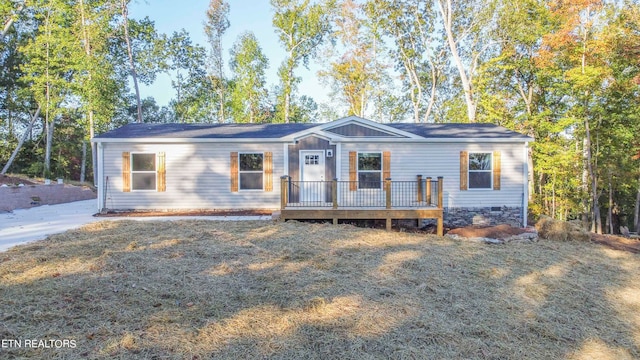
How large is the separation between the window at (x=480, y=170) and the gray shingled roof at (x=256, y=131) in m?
0.66

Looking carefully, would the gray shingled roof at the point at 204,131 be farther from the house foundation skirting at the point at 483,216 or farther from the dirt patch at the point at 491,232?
the dirt patch at the point at 491,232

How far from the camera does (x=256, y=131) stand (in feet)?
38.4

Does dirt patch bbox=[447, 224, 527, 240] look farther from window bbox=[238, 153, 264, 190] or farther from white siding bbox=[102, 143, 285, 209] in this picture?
window bbox=[238, 153, 264, 190]

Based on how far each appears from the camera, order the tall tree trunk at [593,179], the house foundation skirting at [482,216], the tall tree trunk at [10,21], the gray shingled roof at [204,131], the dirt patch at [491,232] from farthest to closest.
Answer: the tall tree trunk at [10,21], the tall tree trunk at [593,179], the gray shingled roof at [204,131], the house foundation skirting at [482,216], the dirt patch at [491,232]

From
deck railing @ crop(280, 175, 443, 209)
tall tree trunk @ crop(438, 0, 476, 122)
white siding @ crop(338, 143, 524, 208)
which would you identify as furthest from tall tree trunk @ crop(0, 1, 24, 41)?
tall tree trunk @ crop(438, 0, 476, 122)

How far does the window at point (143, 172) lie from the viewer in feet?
35.2

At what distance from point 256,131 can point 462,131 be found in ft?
23.5

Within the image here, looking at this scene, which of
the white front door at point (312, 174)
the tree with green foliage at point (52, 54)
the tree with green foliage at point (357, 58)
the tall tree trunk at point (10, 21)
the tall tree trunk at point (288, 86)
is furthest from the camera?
the tall tree trunk at point (288, 86)

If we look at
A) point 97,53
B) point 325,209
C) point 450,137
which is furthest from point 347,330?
point 97,53

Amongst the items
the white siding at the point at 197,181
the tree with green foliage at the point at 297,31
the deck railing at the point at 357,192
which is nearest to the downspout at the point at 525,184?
the deck railing at the point at 357,192

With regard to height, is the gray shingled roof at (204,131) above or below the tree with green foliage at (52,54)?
below

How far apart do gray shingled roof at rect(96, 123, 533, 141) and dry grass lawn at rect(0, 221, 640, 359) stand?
5.04 metres

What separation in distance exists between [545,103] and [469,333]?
709 inches

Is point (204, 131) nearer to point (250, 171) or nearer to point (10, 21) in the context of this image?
point (250, 171)
